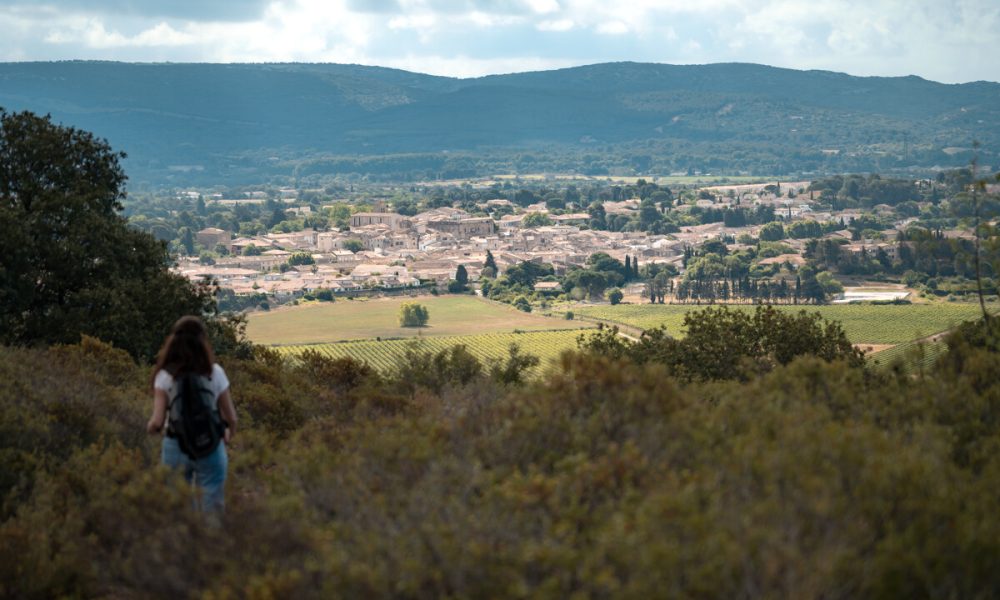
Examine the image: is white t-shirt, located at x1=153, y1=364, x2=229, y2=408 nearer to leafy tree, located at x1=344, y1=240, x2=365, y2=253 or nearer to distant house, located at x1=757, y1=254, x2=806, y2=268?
distant house, located at x1=757, y1=254, x2=806, y2=268

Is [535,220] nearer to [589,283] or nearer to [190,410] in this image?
[589,283]

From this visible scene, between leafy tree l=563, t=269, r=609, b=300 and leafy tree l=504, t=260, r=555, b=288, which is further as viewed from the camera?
leafy tree l=504, t=260, r=555, b=288

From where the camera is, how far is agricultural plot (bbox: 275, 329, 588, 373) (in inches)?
1711

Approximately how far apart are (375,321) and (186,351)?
5133 cm

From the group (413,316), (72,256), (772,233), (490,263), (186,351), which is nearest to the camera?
(186,351)

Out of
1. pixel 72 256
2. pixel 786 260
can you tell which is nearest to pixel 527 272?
pixel 786 260

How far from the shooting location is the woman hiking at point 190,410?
217 inches

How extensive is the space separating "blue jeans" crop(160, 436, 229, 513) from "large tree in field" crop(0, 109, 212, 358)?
26.3 ft

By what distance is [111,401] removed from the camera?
8086 millimetres

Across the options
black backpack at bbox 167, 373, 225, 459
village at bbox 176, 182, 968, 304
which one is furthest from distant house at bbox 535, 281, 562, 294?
black backpack at bbox 167, 373, 225, 459

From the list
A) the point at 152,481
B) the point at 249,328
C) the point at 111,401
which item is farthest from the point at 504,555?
the point at 249,328

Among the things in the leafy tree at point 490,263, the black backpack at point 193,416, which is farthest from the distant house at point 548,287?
the black backpack at point 193,416

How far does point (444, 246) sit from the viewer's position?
325ft

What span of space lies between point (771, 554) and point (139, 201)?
147 metres
